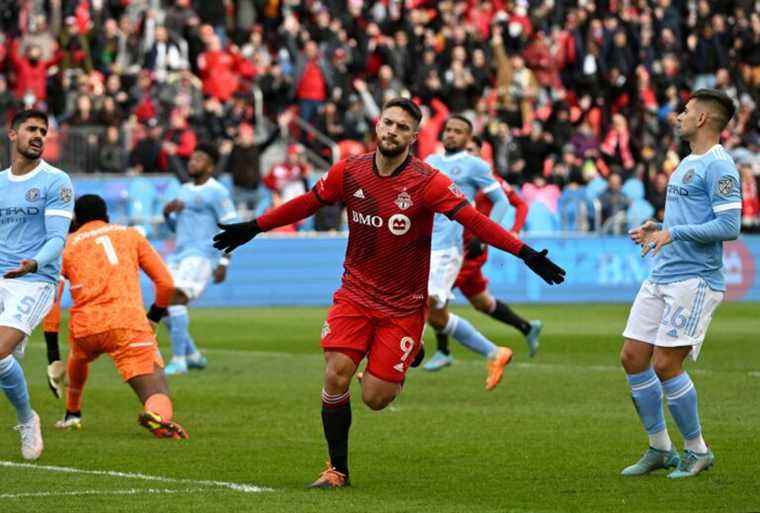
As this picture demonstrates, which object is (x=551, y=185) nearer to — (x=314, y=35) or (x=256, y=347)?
(x=314, y=35)

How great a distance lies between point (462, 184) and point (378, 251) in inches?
258

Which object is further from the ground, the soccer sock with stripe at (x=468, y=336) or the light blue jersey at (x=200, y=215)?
the light blue jersey at (x=200, y=215)

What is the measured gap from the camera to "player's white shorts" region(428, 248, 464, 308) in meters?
16.1

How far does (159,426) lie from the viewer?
39.8 ft

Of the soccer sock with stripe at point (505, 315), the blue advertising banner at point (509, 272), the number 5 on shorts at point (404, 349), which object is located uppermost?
the number 5 on shorts at point (404, 349)

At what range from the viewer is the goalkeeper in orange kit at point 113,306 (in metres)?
12.4

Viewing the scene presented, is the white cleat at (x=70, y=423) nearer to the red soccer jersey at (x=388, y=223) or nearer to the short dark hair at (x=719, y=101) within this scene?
the red soccer jersey at (x=388, y=223)

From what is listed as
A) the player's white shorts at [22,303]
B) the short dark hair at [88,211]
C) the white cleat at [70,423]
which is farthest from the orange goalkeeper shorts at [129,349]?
the player's white shorts at [22,303]

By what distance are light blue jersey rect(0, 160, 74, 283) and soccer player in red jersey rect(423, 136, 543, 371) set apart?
6.54m

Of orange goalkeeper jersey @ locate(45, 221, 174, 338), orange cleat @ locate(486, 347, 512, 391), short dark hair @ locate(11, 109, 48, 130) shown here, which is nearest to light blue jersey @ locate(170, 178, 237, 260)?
orange cleat @ locate(486, 347, 512, 391)

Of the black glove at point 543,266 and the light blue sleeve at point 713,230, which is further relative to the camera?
the light blue sleeve at point 713,230

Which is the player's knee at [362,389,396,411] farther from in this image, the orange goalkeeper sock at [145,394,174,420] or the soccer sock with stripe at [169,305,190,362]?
the soccer sock with stripe at [169,305,190,362]

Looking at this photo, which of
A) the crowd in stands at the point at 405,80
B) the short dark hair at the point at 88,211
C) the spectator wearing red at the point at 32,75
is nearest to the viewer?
the short dark hair at the point at 88,211

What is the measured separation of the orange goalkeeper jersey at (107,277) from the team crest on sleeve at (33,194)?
1.60 metres
